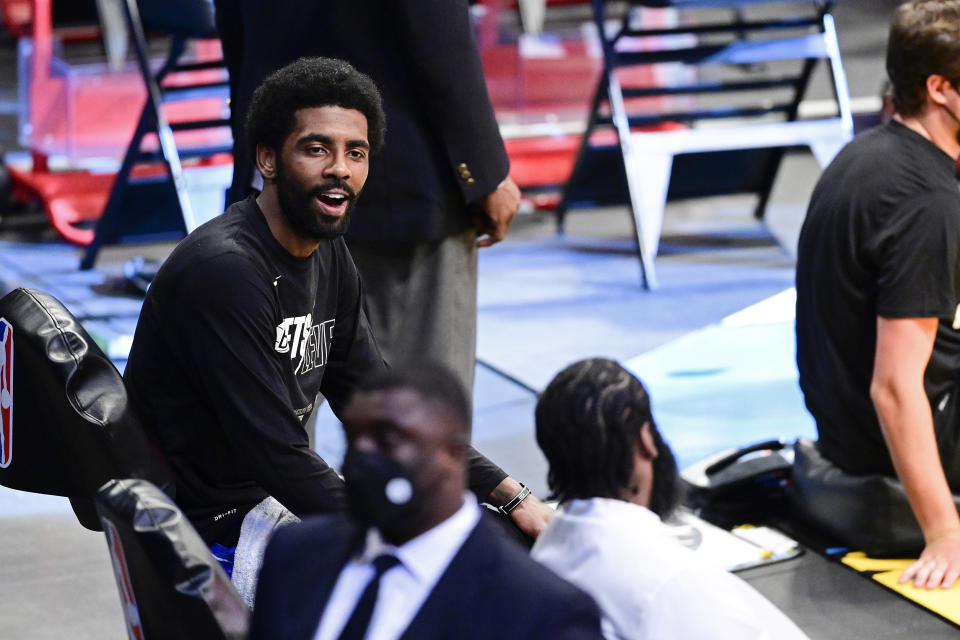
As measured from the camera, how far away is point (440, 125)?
2.98 m

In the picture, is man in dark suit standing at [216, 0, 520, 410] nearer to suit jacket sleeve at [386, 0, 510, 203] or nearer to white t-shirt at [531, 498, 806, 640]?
suit jacket sleeve at [386, 0, 510, 203]

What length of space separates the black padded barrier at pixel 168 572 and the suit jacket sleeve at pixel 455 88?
146 cm

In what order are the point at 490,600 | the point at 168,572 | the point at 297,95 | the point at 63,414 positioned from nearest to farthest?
1. the point at 490,600
2. the point at 168,572
3. the point at 63,414
4. the point at 297,95

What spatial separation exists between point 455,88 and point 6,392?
1.19 metres

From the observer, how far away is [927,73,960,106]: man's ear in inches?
121

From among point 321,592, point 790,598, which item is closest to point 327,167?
point 321,592

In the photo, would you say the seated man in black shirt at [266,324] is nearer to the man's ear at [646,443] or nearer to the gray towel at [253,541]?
the gray towel at [253,541]

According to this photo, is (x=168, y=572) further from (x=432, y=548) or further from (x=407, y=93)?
(x=407, y=93)

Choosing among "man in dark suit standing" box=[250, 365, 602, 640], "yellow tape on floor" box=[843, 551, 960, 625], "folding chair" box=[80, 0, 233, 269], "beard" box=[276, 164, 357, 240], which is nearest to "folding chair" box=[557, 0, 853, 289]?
"folding chair" box=[80, 0, 233, 269]

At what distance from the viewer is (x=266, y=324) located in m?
2.30

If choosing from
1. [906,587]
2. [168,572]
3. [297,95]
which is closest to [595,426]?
[168,572]

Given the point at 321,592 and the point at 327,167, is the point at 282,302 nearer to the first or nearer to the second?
the point at 327,167

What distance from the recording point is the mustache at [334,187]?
2.39 metres

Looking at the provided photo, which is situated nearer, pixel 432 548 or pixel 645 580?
pixel 432 548
